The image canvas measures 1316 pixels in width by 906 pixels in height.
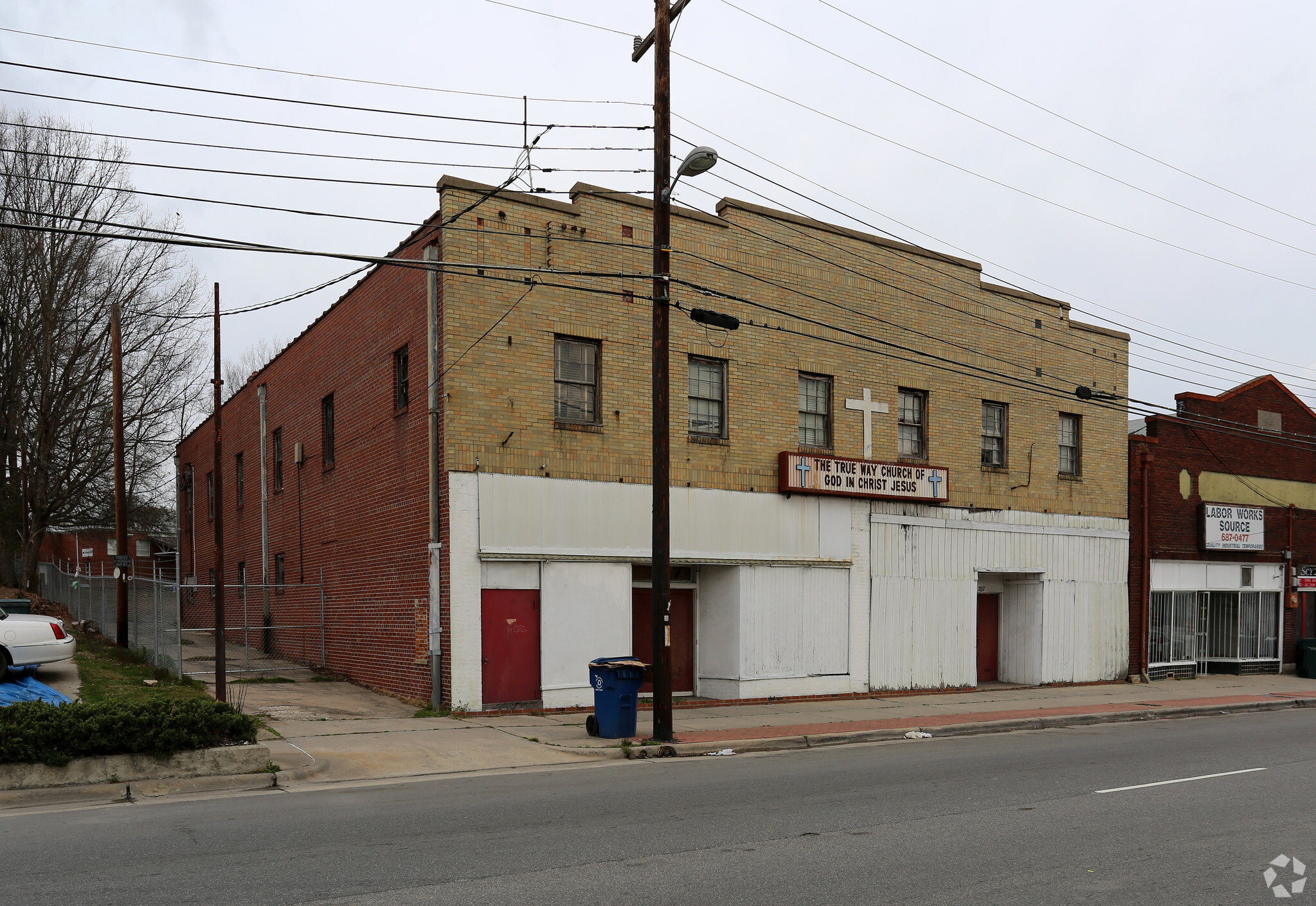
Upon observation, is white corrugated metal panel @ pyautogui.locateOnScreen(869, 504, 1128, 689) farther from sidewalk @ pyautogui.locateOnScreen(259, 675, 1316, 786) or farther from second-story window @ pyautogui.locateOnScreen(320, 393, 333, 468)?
second-story window @ pyautogui.locateOnScreen(320, 393, 333, 468)

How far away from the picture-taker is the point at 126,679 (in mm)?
18797

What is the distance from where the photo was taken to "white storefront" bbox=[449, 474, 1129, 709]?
679 inches

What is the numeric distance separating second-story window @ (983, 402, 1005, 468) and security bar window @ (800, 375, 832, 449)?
15.7 ft

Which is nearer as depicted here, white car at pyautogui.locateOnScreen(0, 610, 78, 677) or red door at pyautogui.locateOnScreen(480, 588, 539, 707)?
white car at pyautogui.locateOnScreen(0, 610, 78, 677)

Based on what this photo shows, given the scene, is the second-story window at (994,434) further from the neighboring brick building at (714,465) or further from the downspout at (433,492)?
the downspout at (433,492)

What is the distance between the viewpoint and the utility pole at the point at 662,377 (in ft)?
47.1

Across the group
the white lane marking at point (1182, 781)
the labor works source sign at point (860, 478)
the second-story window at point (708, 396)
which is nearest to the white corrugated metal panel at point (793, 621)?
the labor works source sign at point (860, 478)

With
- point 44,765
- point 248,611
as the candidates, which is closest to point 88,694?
point 44,765

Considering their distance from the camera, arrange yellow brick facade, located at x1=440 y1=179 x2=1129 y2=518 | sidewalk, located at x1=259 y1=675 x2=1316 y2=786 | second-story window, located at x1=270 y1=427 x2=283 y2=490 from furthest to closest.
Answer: second-story window, located at x1=270 y1=427 x2=283 y2=490, yellow brick facade, located at x1=440 y1=179 x2=1129 y2=518, sidewalk, located at x1=259 y1=675 x2=1316 y2=786

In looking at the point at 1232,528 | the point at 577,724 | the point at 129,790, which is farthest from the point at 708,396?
the point at 1232,528

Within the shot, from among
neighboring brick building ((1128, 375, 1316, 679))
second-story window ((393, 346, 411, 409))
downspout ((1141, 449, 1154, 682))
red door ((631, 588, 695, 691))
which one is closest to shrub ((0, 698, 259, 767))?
second-story window ((393, 346, 411, 409))

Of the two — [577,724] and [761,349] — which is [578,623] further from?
[761,349]

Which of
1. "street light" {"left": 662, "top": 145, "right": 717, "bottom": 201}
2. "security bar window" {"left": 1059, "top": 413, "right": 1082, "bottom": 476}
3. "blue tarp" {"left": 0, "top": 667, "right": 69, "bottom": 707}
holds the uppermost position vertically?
"street light" {"left": 662, "top": 145, "right": 717, "bottom": 201}

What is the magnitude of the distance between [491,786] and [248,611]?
2033 centimetres
